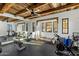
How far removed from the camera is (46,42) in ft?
9.14

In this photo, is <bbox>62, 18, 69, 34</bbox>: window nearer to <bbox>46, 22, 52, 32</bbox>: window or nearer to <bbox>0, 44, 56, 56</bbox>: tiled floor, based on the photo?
<bbox>46, 22, 52, 32</bbox>: window

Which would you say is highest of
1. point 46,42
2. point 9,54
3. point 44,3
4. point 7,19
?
point 44,3

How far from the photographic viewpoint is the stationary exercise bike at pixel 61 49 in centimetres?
266

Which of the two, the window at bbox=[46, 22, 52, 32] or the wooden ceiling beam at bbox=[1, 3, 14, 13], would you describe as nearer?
the wooden ceiling beam at bbox=[1, 3, 14, 13]

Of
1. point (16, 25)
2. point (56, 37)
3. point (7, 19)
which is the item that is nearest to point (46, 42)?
point (56, 37)

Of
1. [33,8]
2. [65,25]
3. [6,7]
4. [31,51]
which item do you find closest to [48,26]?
[65,25]

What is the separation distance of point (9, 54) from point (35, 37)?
0.79 metres

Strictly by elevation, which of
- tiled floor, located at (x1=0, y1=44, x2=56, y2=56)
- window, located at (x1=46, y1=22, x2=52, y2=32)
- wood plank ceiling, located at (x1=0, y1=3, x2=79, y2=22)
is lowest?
tiled floor, located at (x1=0, y1=44, x2=56, y2=56)

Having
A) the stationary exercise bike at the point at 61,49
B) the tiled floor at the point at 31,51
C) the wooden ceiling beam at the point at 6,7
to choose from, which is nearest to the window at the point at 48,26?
the stationary exercise bike at the point at 61,49

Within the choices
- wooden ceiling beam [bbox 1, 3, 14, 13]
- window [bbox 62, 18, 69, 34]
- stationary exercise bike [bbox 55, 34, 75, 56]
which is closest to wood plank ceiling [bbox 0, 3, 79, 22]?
wooden ceiling beam [bbox 1, 3, 14, 13]

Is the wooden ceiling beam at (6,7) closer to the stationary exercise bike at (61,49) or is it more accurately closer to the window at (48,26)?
the window at (48,26)

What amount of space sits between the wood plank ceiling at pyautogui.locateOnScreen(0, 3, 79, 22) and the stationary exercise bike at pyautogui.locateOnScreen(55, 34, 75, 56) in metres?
0.68

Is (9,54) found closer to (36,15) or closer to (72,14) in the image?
(36,15)

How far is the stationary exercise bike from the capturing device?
2660mm
